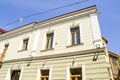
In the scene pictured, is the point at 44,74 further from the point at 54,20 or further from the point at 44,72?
the point at 54,20

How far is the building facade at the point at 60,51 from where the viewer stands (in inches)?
306

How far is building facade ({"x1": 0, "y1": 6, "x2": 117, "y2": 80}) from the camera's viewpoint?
778 centimetres

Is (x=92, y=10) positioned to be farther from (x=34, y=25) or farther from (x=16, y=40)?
(x=16, y=40)

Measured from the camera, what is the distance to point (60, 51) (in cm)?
948

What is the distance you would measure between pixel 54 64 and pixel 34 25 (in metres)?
5.21

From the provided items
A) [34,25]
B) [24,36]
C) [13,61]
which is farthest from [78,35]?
[13,61]

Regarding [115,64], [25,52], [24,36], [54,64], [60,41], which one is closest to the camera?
[54,64]

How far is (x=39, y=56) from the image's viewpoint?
1031cm

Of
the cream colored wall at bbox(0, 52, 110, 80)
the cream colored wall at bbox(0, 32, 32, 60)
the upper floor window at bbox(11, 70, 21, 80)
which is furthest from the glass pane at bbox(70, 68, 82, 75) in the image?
the upper floor window at bbox(11, 70, 21, 80)

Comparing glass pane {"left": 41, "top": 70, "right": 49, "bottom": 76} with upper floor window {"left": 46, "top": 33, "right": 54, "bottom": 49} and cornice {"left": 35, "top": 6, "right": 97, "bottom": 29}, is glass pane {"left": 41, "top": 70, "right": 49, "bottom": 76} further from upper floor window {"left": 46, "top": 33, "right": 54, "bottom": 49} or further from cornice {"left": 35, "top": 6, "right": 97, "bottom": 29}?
cornice {"left": 35, "top": 6, "right": 97, "bottom": 29}

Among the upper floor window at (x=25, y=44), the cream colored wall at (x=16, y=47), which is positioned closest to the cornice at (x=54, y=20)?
the cream colored wall at (x=16, y=47)

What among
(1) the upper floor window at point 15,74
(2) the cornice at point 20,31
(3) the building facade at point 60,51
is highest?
(2) the cornice at point 20,31

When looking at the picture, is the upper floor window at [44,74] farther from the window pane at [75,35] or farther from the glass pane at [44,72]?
the window pane at [75,35]

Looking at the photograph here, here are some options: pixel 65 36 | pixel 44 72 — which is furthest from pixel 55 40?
pixel 44 72
